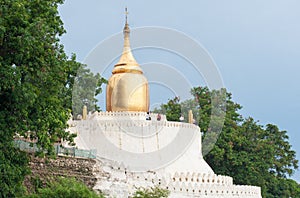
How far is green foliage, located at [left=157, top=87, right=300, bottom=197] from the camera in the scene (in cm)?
4275

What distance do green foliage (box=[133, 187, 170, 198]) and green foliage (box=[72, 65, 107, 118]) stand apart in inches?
572

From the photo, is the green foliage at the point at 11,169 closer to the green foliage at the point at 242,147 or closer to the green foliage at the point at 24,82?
the green foliage at the point at 24,82

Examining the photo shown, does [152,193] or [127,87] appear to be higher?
[127,87]

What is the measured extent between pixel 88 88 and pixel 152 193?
17127 millimetres

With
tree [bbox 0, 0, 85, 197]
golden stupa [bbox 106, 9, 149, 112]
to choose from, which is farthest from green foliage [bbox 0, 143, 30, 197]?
golden stupa [bbox 106, 9, 149, 112]

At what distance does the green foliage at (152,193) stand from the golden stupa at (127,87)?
12.2 m

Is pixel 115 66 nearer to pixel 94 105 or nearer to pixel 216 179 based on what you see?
pixel 94 105

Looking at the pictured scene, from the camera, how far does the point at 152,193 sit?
2609 cm

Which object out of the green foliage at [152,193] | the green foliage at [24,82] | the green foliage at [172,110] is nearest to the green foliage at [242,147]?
the green foliage at [172,110]

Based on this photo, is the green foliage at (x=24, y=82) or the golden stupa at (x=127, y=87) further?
the golden stupa at (x=127, y=87)

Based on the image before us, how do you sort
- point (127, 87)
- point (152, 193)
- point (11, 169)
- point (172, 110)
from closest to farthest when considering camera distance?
point (11, 169) < point (152, 193) < point (127, 87) < point (172, 110)

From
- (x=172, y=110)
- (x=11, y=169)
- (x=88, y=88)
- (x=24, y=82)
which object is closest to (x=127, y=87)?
(x=88, y=88)

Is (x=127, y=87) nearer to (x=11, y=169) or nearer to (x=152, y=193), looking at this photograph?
(x=152, y=193)

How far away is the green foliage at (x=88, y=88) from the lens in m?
40.8
